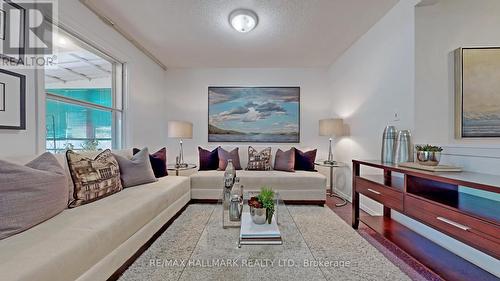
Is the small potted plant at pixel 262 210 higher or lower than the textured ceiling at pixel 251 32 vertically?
lower

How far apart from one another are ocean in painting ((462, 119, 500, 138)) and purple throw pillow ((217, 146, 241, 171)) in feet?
9.60

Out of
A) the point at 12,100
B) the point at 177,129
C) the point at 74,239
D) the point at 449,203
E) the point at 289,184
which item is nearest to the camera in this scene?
the point at 74,239

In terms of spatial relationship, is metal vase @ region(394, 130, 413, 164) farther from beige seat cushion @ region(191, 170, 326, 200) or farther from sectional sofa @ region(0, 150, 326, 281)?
sectional sofa @ region(0, 150, 326, 281)

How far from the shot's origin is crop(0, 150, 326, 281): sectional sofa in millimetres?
1103

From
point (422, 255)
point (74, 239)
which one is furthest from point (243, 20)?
point (422, 255)

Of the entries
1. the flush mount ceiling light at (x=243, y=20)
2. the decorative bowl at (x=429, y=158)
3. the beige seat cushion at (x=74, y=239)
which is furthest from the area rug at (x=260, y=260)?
the flush mount ceiling light at (x=243, y=20)

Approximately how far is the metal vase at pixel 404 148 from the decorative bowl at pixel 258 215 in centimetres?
150

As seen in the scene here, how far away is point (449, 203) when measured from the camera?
5.15ft

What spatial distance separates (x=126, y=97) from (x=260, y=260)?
10.1 ft

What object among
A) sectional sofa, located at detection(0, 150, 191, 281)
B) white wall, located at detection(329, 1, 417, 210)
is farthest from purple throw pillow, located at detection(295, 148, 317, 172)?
sectional sofa, located at detection(0, 150, 191, 281)

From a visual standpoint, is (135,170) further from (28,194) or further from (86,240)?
(86,240)

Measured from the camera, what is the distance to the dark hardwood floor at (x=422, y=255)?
166cm

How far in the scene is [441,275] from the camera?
1623 mm

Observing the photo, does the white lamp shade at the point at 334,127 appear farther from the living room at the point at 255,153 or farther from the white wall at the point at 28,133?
the white wall at the point at 28,133
